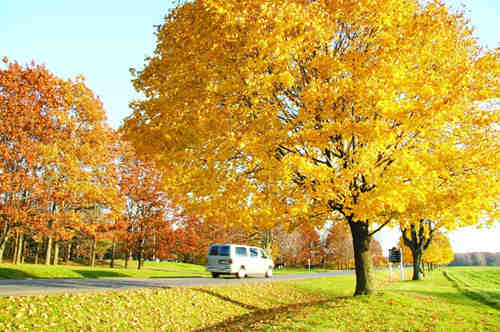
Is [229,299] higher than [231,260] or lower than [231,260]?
lower

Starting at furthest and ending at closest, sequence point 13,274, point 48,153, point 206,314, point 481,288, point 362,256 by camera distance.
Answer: point 481,288 < point 48,153 < point 13,274 < point 362,256 < point 206,314

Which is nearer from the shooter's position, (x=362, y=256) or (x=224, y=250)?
(x=362, y=256)

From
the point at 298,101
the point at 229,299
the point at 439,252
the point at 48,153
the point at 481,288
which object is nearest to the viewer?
the point at 298,101

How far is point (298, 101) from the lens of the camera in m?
11.7

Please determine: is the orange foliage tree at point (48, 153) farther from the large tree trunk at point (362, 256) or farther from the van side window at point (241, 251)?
the large tree trunk at point (362, 256)

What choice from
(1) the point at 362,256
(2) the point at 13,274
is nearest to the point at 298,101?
(1) the point at 362,256

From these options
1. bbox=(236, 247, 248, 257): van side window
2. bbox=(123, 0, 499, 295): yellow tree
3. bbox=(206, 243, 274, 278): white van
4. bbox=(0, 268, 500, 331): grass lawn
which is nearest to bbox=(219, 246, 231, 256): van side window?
bbox=(206, 243, 274, 278): white van

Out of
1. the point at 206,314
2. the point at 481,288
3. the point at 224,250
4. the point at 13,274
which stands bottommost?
the point at 481,288

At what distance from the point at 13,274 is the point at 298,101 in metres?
17.0

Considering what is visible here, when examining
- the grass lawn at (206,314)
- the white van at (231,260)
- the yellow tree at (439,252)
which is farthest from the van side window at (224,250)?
the yellow tree at (439,252)

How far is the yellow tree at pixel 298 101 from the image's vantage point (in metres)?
9.33

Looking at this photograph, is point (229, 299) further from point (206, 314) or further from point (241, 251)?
point (241, 251)

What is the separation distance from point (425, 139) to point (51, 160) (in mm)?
23169

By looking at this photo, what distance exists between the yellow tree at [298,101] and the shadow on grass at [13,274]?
11806 millimetres
